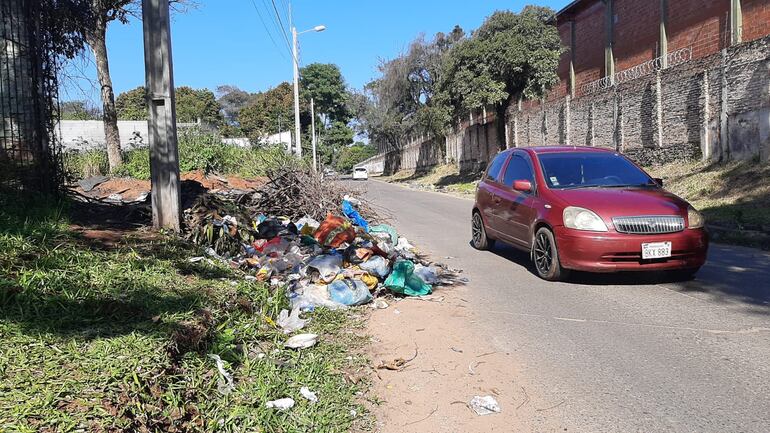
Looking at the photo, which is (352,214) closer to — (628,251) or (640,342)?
(628,251)

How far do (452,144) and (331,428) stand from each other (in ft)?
152

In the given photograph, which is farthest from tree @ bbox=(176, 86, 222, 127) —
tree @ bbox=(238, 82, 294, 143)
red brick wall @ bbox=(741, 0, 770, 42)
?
red brick wall @ bbox=(741, 0, 770, 42)

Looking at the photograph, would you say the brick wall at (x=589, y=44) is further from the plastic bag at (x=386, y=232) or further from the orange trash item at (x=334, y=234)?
the orange trash item at (x=334, y=234)

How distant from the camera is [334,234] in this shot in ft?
25.3

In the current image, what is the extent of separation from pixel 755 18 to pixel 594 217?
20848 millimetres

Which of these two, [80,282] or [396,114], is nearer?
[80,282]

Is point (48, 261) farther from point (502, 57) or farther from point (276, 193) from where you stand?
point (502, 57)

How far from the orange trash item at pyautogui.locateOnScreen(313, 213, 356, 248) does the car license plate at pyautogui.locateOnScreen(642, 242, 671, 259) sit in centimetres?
363

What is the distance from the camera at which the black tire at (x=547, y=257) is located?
6828 mm

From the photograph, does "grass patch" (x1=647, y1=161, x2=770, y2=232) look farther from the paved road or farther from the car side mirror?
the car side mirror

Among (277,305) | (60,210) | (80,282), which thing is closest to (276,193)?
(60,210)

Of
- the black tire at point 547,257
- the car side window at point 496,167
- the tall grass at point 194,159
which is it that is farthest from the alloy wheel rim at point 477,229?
the tall grass at point 194,159

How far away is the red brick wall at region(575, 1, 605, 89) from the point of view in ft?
110

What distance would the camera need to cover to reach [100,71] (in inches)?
829
